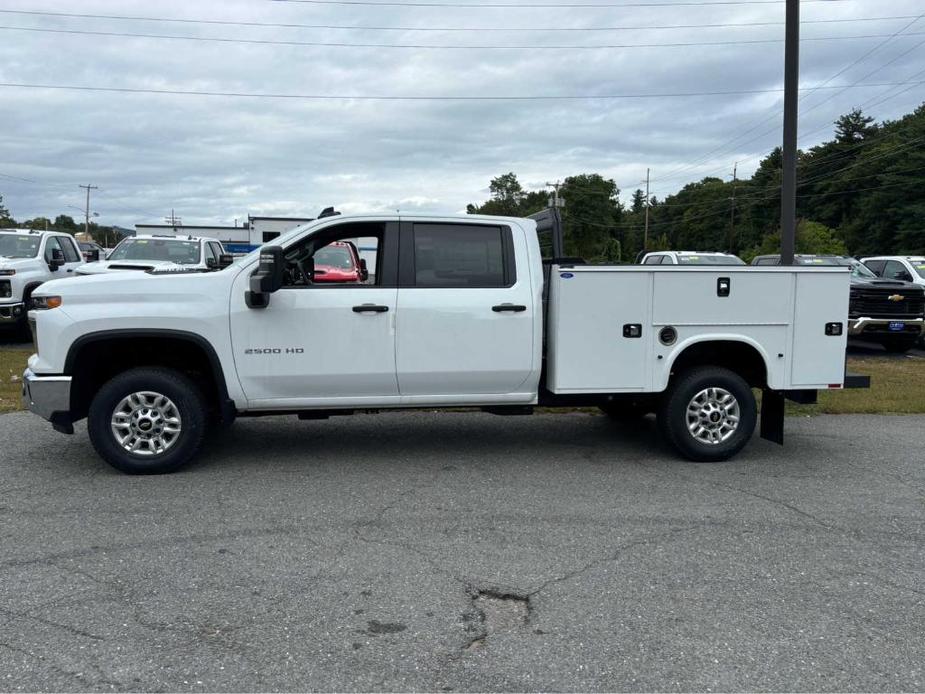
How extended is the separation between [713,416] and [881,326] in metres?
10.6

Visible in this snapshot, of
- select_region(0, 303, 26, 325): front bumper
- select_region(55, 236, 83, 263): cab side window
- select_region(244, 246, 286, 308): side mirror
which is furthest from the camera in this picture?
select_region(55, 236, 83, 263): cab side window

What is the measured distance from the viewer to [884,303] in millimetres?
15625

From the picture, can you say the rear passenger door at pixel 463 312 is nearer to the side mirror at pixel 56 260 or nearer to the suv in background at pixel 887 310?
the suv in background at pixel 887 310

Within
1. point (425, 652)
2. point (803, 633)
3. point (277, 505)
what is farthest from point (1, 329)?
point (803, 633)

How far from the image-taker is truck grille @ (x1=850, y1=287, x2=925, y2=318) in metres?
15.6

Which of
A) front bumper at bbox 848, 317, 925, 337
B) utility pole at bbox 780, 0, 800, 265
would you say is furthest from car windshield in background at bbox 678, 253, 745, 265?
utility pole at bbox 780, 0, 800, 265

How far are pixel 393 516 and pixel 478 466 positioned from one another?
1467 mm

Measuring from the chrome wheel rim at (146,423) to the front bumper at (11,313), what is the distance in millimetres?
9353

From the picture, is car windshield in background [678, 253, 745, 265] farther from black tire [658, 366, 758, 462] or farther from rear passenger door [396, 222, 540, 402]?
rear passenger door [396, 222, 540, 402]

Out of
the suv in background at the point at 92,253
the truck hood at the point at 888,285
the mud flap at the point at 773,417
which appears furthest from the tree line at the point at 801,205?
the mud flap at the point at 773,417

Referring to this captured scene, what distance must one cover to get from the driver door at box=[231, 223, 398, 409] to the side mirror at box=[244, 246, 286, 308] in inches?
3.8

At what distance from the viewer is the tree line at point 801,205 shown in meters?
63.9

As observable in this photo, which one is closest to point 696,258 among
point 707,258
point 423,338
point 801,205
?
point 707,258

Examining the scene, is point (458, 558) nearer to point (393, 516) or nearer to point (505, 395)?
point (393, 516)
